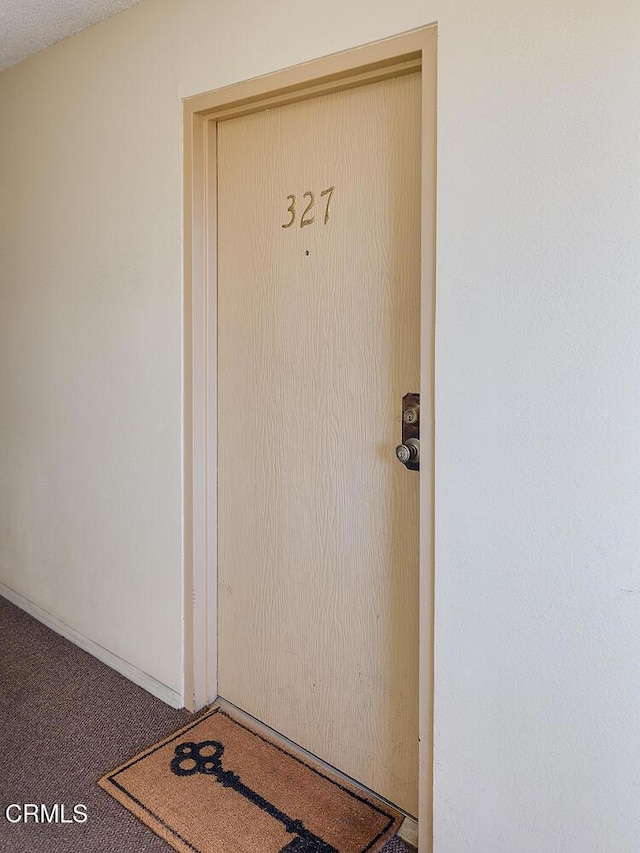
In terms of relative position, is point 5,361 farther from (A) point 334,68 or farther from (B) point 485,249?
(B) point 485,249

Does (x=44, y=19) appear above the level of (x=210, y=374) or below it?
above

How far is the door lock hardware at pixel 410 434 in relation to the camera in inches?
60.9

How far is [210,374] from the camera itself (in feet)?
6.78

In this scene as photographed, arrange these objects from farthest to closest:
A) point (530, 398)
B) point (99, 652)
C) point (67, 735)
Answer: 1. point (99, 652)
2. point (67, 735)
3. point (530, 398)

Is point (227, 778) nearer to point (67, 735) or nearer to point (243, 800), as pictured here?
point (243, 800)

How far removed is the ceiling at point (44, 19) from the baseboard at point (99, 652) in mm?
2343

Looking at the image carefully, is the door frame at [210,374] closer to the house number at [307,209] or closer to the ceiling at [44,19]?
the house number at [307,209]

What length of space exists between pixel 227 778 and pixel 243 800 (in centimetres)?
10

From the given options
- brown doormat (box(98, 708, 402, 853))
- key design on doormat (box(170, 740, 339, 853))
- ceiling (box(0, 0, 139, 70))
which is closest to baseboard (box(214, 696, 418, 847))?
brown doormat (box(98, 708, 402, 853))

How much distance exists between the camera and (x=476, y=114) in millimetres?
1318

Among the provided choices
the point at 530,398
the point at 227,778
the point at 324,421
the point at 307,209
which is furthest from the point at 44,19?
the point at 227,778

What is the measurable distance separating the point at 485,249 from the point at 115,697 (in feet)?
6.33

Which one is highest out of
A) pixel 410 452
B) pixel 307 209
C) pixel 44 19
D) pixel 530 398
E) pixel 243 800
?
pixel 44 19

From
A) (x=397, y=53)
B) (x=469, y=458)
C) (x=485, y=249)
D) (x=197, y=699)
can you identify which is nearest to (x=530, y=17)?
(x=397, y=53)
